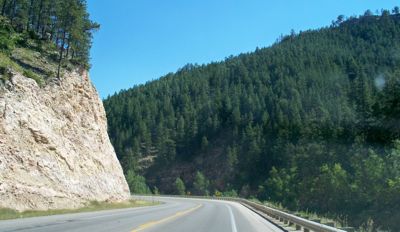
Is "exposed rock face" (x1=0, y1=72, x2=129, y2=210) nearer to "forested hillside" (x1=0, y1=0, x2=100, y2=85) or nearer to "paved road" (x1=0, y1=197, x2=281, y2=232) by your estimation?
"forested hillside" (x1=0, y1=0, x2=100, y2=85)

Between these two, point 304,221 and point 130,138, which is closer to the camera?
point 304,221

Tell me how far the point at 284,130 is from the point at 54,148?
8254 centimetres

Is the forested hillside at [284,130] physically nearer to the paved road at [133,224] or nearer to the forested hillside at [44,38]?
the paved road at [133,224]

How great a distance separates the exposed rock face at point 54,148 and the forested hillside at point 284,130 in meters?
24.4

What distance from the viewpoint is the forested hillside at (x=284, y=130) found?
61.2 meters

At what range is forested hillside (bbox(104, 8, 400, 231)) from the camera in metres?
61.2

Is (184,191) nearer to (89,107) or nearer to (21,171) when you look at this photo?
(89,107)

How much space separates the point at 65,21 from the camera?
4616 centimetres

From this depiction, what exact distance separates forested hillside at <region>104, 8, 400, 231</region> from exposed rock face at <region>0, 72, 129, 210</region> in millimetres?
24367

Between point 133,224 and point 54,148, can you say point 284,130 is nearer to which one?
point 54,148

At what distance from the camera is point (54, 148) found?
35.0 metres

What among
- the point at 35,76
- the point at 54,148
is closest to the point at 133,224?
the point at 54,148

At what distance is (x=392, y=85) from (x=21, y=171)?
44.1m

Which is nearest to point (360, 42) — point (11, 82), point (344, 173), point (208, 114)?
point (208, 114)
